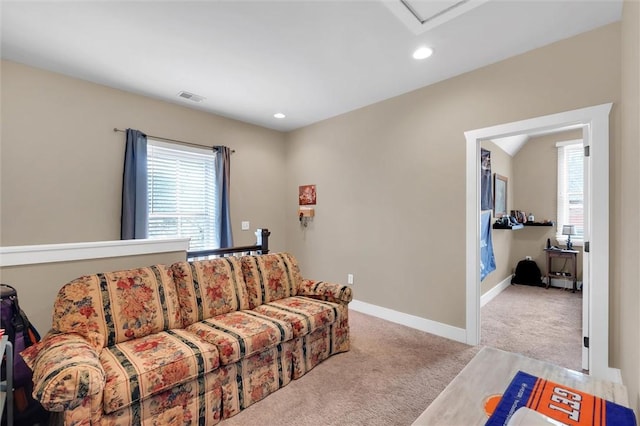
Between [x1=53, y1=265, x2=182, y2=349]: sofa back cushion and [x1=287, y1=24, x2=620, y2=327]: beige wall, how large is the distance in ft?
7.90

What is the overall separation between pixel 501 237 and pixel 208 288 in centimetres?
482

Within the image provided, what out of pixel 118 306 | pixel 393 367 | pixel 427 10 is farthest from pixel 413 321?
pixel 427 10

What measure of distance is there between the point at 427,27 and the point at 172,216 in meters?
3.44

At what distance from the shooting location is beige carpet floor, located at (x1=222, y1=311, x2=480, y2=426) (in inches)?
76.0

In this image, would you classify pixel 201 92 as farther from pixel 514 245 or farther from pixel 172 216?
pixel 514 245

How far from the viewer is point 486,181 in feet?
14.3

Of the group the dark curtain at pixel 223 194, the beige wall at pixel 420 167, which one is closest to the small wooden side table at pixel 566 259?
the beige wall at pixel 420 167

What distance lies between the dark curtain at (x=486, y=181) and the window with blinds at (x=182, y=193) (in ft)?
12.6

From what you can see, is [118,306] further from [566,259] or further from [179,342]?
[566,259]

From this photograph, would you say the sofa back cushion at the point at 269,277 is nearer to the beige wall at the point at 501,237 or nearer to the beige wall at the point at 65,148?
the beige wall at the point at 65,148

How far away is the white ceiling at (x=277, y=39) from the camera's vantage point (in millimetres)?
2021

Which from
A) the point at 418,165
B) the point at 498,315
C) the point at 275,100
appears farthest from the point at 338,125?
the point at 498,315

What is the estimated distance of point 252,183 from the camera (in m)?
4.55

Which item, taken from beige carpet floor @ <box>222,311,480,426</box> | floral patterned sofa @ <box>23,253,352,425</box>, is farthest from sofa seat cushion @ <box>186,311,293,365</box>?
beige carpet floor @ <box>222,311,480,426</box>
